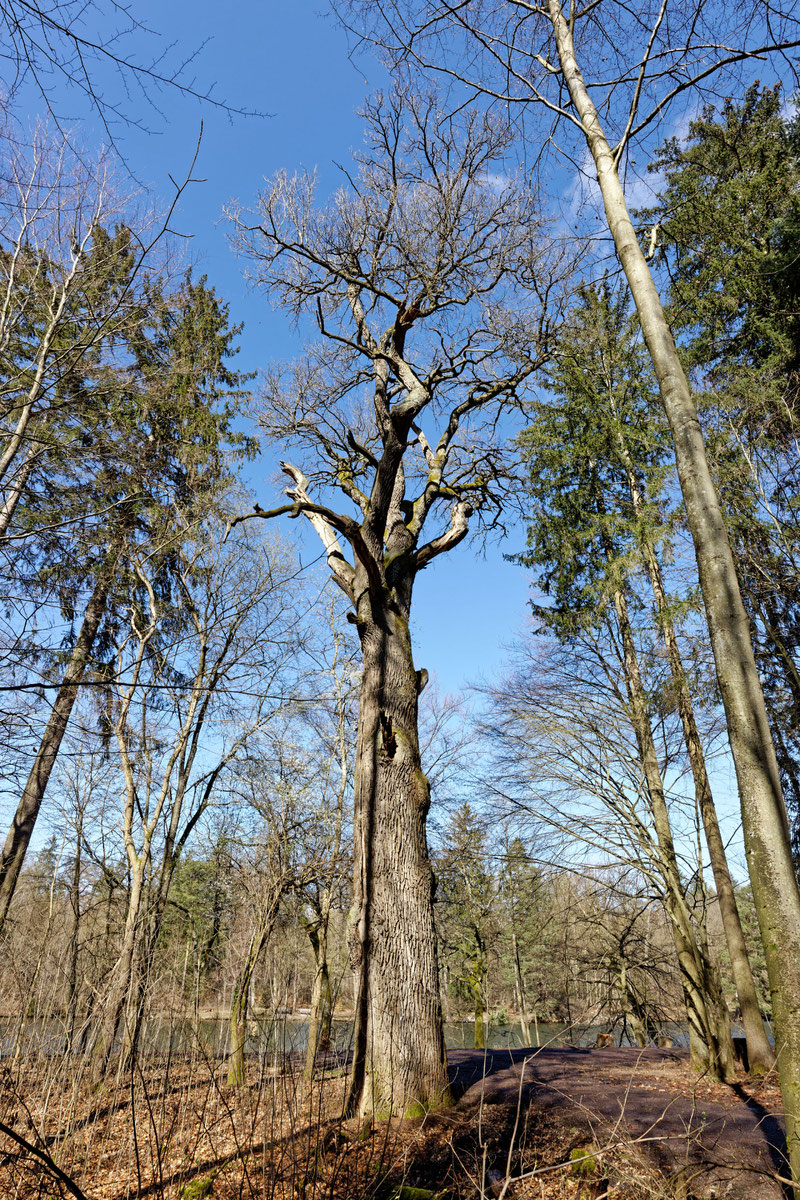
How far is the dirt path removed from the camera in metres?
3.40

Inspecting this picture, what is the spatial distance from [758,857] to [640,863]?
4.92m

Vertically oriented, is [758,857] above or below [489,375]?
below

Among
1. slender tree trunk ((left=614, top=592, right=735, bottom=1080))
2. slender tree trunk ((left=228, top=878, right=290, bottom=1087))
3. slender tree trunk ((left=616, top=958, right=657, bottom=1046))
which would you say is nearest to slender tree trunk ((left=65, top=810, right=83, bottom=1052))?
slender tree trunk ((left=228, top=878, right=290, bottom=1087))

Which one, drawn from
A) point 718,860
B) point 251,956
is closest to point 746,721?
point 718,860

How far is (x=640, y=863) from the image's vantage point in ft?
22.4

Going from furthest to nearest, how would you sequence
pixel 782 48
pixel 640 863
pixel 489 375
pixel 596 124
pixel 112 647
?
pixel 112 647 < pixel 489 375 < pixel 640 863 < pixel 596 124 < pixel 782 48

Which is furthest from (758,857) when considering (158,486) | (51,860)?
(51,860)

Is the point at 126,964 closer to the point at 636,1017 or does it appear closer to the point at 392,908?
the point at 392,908

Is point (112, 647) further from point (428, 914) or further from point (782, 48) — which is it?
point (782, 48)

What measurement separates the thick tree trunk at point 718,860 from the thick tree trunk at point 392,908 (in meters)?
3.82

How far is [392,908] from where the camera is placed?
5074 millimetres

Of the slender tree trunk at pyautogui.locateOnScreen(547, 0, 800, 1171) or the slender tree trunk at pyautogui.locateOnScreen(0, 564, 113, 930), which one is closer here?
the slender tree trunk at pyautogui.locateOnScreen(547, 0, 800, 1171)

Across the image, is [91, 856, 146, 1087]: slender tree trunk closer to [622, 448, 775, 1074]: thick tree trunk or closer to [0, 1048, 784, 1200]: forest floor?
[0, 1048, 784, 1200]: forest floor

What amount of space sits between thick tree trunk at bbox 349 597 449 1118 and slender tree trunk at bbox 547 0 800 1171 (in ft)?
9.48
